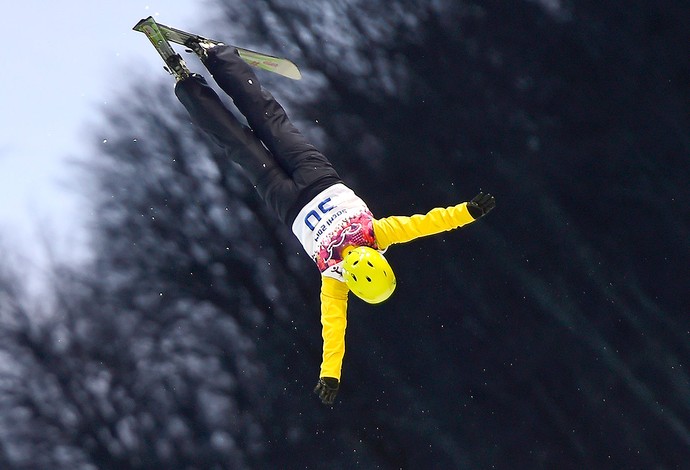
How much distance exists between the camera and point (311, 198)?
4.84 meters

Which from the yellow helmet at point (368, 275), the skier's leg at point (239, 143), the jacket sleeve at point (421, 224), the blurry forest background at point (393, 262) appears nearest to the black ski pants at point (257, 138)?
the skier's leg at point (239, 143)

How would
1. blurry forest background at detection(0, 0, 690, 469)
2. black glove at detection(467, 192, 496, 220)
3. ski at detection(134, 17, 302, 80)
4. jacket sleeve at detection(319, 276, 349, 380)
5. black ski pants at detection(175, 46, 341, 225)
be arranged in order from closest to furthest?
black glove at detection(467, 192, 496, 220)
jacket sleeve at detection(319, 276, 349, 380)
black ski pants at detection(175, 46, 341, 225)
ski at detection(134, 17, 302, 80)
blurry forest background at detection(0, 0, 690, 469)

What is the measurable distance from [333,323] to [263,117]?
1205 mm

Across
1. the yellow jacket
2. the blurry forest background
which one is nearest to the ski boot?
the yellow jacket

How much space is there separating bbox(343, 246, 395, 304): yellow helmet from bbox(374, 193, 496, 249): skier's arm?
0.80ft

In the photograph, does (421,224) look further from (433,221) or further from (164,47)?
(164,47)

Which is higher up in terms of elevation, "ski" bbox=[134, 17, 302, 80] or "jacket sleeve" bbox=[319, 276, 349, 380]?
"ski" bbox=[134, 17, 302, 80]

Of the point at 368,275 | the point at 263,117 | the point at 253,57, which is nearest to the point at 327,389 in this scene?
the point at 368,275

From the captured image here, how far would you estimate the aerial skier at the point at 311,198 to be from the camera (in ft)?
15.0

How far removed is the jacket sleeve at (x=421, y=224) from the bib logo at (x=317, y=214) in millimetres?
273

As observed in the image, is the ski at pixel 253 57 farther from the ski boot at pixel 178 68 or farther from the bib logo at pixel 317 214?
the bib logo at pixel 317 214

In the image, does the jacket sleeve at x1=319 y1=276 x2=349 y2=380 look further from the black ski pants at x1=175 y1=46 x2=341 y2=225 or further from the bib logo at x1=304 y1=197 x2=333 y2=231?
the black ski pants at x1=175 y1=46 x2=341 y2=225

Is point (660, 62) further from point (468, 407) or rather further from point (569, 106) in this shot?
point (468, 407)

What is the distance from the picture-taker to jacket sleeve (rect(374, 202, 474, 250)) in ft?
14.8
